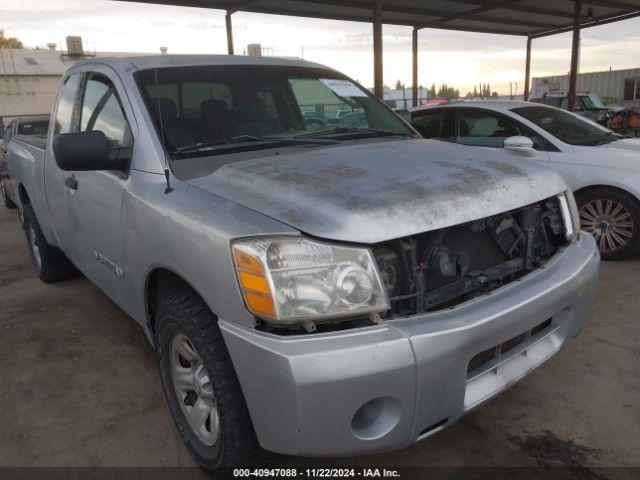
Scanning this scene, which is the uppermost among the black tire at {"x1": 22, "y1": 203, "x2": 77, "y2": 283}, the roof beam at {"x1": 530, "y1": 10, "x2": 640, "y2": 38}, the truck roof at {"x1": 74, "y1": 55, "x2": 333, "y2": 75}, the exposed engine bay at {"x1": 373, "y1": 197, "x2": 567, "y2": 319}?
the roof beam at {"x1": 530, "y1": 10, "x2": 640, "y2": 38}

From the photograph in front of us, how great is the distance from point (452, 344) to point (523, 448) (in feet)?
3.28

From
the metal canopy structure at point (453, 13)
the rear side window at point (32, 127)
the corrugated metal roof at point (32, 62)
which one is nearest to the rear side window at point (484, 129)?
the metal canopy structure at point (453, 13)

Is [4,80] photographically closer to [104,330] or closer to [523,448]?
[104,330]

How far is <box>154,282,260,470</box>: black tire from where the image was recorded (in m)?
1.88

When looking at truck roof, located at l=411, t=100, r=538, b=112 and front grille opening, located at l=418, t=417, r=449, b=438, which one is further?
truck roof, located at l=411, t=100, r=538, b=112

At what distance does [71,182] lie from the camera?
317cm

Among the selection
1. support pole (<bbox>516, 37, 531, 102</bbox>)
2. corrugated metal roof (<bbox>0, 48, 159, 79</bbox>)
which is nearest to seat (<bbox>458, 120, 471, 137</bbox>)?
support pole (<bbox>516, 37, 531, 102</bbox>)

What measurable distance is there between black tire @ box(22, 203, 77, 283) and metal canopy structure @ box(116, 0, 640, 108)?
264 inches

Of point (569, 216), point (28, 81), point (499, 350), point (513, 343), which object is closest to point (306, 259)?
point (499, 350)

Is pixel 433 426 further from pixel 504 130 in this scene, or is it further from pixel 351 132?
pixel 504 130

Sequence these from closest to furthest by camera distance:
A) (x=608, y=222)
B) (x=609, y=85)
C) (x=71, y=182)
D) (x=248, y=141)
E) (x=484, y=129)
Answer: (x=248, y=141), (x=71, y=182), (x=608, y=222), (x=484, y=129), (x=609, y=85)

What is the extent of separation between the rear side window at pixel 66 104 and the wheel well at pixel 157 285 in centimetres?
168

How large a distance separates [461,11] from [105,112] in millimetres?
12799

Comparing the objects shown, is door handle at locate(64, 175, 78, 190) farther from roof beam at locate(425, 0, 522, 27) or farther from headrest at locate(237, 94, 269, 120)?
roof beam at locate(425, 0, 522, 27)
